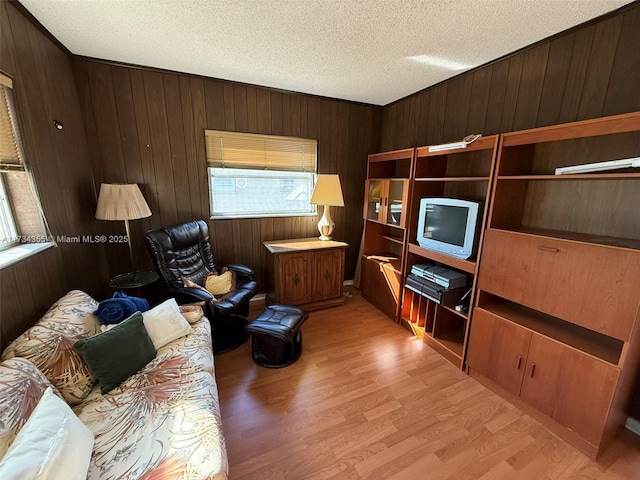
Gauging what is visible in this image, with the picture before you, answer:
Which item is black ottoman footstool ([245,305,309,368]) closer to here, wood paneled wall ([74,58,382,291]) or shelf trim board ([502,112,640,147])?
wood paneled wall ([74,58,382,291])

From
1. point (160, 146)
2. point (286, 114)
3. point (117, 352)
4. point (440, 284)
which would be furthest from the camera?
point (286, 114)

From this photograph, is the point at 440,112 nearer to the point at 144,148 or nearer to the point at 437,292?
the point at 437,292

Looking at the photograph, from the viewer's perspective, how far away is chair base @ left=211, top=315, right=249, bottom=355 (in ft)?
7.74

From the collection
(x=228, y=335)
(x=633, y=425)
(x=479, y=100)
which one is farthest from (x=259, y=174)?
(x=633, y=425)

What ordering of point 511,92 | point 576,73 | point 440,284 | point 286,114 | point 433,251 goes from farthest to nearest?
point 286,114
point 433,251
point 440,284
point 511,92
point 576,73

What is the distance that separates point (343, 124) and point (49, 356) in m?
3.34

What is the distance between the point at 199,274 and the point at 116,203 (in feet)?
3.05

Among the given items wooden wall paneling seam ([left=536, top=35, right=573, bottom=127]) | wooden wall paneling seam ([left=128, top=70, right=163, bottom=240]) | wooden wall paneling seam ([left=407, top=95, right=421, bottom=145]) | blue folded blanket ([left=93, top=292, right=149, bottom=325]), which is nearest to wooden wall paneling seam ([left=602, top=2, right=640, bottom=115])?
wooden wall paneling seam ([left=536, top=35, right=573, bottom=127])

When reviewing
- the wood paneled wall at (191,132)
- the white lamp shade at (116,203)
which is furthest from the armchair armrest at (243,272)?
the white lamp shade at (116,203)

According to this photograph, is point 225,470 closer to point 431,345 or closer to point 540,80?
point 431,345

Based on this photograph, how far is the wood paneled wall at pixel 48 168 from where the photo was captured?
4.67 feet

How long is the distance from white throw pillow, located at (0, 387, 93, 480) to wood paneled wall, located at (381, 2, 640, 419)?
9.40ft

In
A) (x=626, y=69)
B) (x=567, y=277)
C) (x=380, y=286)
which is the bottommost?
(x=380, y=286)

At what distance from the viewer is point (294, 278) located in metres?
2.93
